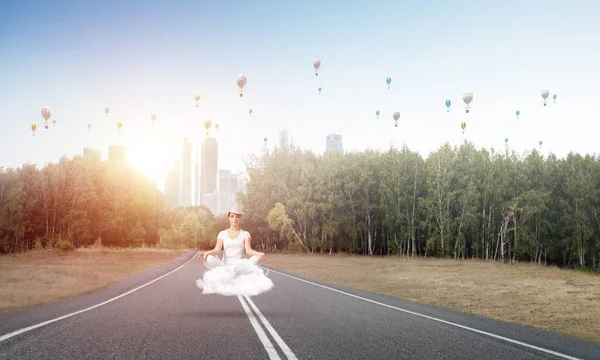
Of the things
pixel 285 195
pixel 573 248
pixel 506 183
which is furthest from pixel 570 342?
pixel 285 195

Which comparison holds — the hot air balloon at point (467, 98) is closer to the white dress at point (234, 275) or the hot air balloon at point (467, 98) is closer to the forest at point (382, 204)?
the forest at point (382, 204)

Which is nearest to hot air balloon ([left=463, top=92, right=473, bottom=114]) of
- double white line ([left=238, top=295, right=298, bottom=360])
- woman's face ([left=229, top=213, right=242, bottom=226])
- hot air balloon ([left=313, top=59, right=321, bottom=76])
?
hot air balloon ([left=313, top=59, right=321, bottom=76])

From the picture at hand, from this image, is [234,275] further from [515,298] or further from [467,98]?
[467,98]

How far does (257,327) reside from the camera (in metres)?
8.86

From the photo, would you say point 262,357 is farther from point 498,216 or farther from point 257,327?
point 498,216

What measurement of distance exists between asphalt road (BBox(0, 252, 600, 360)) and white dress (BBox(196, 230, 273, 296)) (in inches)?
23.0

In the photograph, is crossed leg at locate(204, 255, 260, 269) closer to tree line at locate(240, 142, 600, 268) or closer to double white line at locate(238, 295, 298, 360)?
double white line at locate(238, 295, 298, 360)

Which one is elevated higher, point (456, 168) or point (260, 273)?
point (456, 168)

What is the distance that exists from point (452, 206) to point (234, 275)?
159ft

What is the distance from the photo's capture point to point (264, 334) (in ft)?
26.7

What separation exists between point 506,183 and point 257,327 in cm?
4957

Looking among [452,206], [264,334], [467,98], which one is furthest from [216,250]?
[452,206]

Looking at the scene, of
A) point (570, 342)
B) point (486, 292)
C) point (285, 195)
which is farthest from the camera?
point (285, 195)

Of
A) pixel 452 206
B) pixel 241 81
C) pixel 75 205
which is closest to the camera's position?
pixel 241 81
